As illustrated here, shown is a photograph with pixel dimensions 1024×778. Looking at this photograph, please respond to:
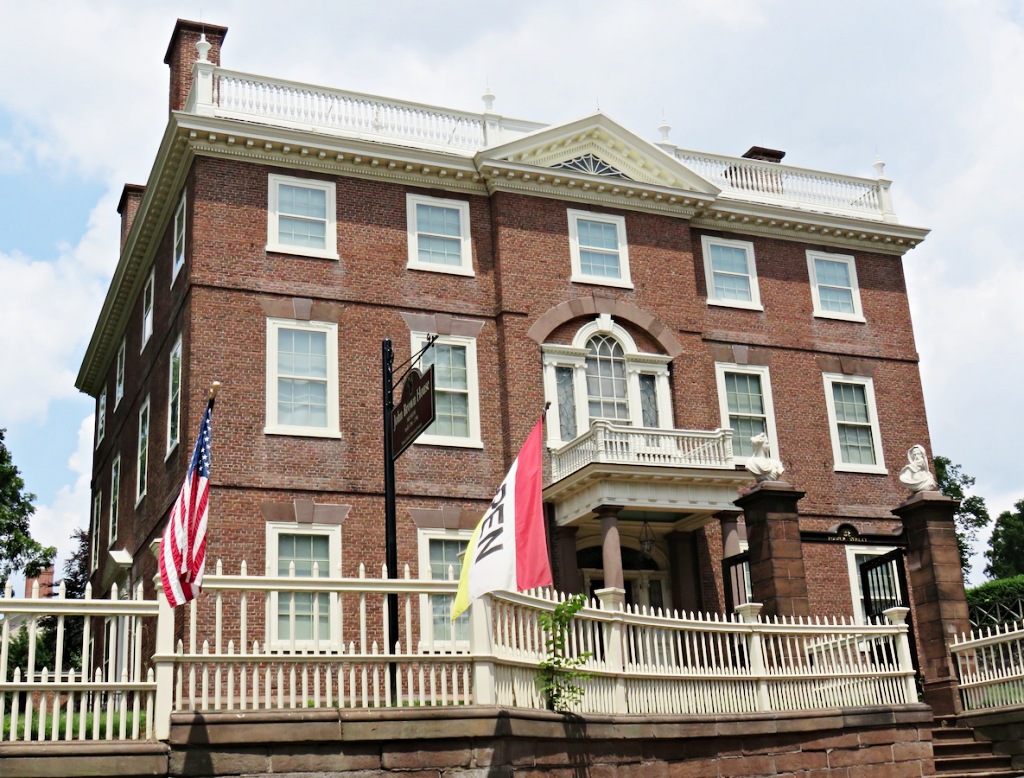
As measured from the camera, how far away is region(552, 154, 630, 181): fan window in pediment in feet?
87.0

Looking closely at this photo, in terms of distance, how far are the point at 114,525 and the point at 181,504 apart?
19597mm

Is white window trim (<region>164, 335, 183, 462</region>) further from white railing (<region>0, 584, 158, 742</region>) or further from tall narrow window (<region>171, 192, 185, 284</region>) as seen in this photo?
white railing (<region>0, 584, 158, 742</region>)

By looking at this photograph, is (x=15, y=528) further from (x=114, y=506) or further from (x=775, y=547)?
(x=775, y=547)

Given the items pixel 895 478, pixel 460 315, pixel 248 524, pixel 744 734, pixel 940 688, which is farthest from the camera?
pixel 895 478

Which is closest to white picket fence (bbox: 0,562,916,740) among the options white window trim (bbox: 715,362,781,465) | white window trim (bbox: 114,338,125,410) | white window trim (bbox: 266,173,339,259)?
white window trim (bbox: 715,362,781,465)

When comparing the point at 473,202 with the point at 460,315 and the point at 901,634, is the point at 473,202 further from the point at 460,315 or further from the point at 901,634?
the point at 901,634

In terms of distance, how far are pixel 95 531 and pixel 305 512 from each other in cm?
1241

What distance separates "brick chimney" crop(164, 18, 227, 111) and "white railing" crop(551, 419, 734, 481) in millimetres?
10649

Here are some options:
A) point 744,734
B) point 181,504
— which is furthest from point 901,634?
point 181,504

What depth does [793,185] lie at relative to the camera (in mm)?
29406

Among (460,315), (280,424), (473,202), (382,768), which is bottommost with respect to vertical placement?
(382,768)

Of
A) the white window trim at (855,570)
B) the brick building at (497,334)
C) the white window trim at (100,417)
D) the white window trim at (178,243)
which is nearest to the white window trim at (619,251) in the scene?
the brick building at (497,334)

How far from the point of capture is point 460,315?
982 inches

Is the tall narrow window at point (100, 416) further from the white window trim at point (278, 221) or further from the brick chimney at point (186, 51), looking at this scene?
the white window trim at point (278, 221)
